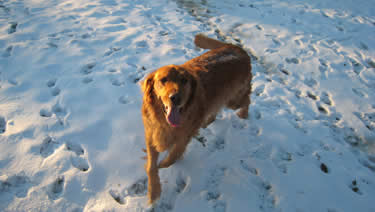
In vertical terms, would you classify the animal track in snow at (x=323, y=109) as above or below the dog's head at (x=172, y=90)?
below

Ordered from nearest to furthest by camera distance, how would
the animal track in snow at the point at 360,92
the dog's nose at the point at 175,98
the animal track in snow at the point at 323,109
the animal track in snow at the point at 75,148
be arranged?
the dog's nose at the point at 175,98 → the animal track in snow at the point at 75,148 → the animal track in snow at the point at 323,109 → the animal track in snow at the point at 360,92

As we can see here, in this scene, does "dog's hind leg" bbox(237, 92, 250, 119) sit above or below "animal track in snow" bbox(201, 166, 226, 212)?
above

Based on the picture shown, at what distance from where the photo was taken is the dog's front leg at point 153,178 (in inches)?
73.1

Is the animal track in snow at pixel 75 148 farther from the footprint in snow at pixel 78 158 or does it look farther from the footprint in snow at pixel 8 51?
the footprint in snow at pixel 8 51

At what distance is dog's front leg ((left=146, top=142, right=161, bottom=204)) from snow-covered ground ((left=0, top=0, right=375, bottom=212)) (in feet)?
0.29

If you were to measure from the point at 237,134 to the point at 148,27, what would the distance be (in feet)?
9.35

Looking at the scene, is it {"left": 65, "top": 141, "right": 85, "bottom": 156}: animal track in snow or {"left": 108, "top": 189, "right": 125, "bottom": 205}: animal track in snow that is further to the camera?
{"left": 65, "top": 141, "right": 85, "bottom": 156}: animal track in snow

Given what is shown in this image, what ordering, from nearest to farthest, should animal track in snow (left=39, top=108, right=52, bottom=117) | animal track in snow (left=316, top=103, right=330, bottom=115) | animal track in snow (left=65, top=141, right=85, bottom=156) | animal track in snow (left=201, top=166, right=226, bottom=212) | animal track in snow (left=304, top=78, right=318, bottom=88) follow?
animal track in snow (left=201, top=166, right=226, bottom=212), animal track in snow (left=65, top=141, right=85, bottom=156), animal track in snow (left=39, top=108, right=52, bottom=117), animal track in snow (left=316, top=103, right=330, bottom=115), animal track in snow (left=304, top=78, right=318, bottom=88)

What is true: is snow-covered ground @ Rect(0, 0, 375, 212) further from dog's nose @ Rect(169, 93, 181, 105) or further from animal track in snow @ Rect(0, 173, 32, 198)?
dog's nose @ Rect(169, 93, 181, 105)

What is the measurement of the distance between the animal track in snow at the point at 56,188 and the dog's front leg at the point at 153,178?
79 centimetres

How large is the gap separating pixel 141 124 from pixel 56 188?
1010mm

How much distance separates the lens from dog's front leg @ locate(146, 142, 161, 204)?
1857mm

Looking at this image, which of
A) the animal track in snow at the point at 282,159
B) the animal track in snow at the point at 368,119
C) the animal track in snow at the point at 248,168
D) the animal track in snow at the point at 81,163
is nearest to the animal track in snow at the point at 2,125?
the animal track in snow at the point at 81,163

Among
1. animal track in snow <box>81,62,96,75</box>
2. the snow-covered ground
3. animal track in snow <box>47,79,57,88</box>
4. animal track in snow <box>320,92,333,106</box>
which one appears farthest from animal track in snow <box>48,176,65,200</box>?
animal track in snow <box>320,92,333,106</box>
